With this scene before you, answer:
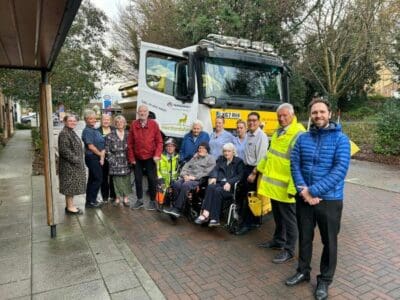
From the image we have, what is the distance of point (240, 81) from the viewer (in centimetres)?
683

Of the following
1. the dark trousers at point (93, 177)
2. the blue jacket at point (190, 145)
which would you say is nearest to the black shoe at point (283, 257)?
the blue jacket at point (190, 145)

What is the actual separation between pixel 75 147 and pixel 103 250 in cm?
177

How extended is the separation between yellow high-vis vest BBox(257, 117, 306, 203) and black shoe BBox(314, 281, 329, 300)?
0.92 metres

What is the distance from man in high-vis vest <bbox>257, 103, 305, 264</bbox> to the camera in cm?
369

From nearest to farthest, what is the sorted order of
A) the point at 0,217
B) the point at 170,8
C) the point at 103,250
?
the point at 103,250 → the point at 0,217 → the point at 170,8

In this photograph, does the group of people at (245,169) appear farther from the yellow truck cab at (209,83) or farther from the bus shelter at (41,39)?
the yellow truck cab at (209,83)

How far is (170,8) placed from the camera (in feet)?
55.0

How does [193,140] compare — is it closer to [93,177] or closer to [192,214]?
[192,214]

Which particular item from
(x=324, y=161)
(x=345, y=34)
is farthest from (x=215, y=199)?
(x=345, y=34)

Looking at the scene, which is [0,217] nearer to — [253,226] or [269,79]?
[253,226]

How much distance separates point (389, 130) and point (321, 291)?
9239 millimetres

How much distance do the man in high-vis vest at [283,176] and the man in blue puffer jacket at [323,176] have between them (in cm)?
43

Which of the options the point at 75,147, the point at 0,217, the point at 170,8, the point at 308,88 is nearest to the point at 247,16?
the point at 170,8

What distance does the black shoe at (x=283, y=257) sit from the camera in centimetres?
378
